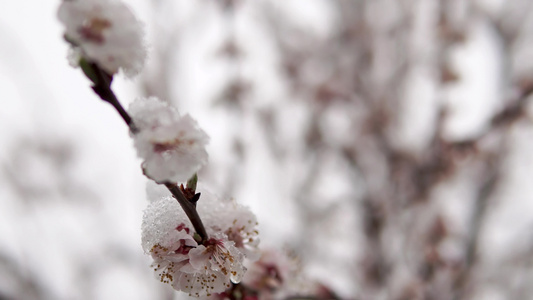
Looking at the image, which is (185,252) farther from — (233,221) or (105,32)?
(105,32)

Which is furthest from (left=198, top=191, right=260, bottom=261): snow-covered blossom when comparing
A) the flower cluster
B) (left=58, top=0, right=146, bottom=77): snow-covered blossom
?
(left=58, top=0, right=146, bottom=77): snow-covered blossom

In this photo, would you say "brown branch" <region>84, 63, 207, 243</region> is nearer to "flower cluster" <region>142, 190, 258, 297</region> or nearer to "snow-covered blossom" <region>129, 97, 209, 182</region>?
"snow-covered blossom" <region>129, 97, 209, 182</region>

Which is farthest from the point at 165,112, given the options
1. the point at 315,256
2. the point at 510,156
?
the point at 315,256

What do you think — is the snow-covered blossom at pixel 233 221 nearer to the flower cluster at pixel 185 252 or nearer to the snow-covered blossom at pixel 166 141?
the flower cluster at pixel 185 252

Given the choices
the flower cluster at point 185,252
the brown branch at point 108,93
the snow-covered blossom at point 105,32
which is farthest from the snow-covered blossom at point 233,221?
the snow-covered blossom at point 105,32

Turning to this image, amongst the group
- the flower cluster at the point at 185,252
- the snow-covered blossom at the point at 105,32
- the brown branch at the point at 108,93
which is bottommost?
the flower cluster at the point at 185,252
